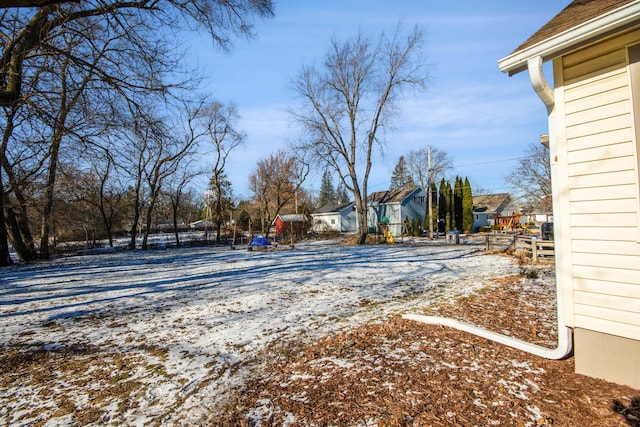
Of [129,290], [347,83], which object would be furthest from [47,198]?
[347,83]

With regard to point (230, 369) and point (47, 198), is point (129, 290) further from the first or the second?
point (47, 198)

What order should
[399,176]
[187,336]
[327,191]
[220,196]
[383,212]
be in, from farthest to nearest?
[327,191], [399,176], [383,212], [220,196], [187,336]

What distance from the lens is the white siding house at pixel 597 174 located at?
2.60 m

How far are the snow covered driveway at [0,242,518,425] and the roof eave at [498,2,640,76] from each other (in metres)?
3.90

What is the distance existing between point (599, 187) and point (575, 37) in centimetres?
134

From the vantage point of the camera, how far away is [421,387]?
2.86 metres

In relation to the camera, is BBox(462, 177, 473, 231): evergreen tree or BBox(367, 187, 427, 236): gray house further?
BBox(462, 177, 473, 231): evergreen tree

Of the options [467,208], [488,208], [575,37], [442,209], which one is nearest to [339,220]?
[442,209]

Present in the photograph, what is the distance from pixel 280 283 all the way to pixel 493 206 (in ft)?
138

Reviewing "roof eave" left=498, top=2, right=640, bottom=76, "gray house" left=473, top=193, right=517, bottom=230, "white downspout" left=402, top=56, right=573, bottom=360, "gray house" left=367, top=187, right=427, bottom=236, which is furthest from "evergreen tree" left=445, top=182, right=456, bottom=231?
"roof eave" left=498, top=2, right=640, bottom=76

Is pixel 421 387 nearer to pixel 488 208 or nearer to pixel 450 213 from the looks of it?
pixel 450 213

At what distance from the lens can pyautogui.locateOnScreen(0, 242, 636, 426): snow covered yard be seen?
281cm

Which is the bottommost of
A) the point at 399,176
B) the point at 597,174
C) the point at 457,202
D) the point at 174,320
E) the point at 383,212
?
the point at 174,320

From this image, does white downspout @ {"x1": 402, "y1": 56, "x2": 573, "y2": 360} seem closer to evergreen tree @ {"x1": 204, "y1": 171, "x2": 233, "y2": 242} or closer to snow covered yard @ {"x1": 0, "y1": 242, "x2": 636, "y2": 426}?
snow covered yard @ {"x1": 0, "y1": 242, "x2": 636, "y2": 426}
